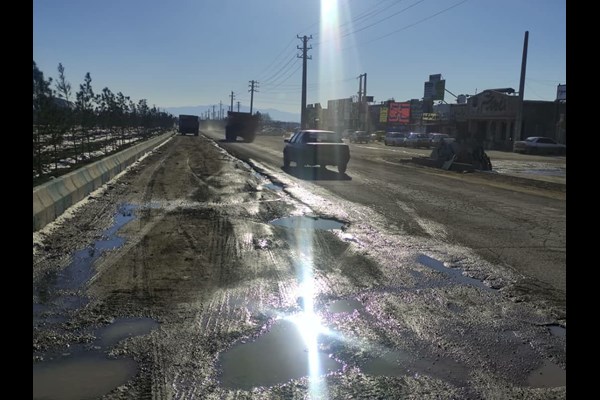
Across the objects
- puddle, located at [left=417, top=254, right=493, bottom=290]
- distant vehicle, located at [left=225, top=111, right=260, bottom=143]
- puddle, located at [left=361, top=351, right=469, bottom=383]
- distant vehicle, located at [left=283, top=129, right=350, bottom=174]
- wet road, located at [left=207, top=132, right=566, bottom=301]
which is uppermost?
distant vehicle, located at [left=225, top=111, right=260, bottom=143]

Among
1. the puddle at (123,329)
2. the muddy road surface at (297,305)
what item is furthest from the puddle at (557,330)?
the puddle at (123,329)

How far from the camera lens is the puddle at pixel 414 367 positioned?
3916 mm

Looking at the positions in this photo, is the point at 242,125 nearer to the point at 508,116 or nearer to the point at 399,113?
the point at 508,116

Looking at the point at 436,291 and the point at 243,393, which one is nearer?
the point at 243,393

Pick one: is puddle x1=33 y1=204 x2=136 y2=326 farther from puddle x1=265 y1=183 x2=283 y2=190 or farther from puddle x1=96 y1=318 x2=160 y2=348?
puddle x1=265 y1=183 x2=283 y2=190

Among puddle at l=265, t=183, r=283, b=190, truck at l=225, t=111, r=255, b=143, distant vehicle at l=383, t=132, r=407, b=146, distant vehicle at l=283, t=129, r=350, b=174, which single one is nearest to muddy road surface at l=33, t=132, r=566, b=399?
puddle at l=265, t=183, r=283, b=190

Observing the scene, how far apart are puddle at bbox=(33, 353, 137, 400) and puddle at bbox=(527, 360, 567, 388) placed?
9.50 feet

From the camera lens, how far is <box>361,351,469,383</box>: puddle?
392cm

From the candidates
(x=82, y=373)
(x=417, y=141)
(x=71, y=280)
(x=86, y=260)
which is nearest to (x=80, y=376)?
(x=82, y=373)

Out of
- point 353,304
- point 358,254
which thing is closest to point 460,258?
point 358,254
